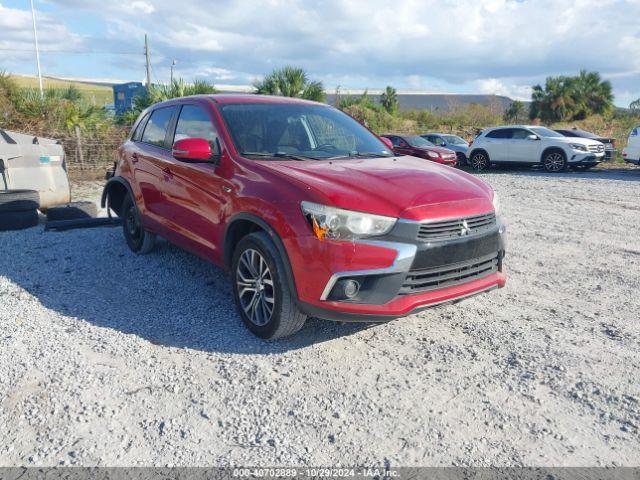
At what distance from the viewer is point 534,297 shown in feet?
15.8

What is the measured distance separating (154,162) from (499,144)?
619 inches

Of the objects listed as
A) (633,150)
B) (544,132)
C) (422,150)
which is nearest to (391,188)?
(422,150)

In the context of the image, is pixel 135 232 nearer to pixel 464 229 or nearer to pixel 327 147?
pixel 327 147

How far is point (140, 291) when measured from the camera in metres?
4.94

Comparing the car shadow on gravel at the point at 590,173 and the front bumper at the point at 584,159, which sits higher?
the front bumper at the point at 584,159

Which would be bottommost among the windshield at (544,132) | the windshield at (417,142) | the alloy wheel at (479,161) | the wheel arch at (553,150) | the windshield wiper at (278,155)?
the alloy wheel at (479,161)

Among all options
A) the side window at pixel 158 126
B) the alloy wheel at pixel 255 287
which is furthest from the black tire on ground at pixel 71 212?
the alloy wheel at pixel 255 287

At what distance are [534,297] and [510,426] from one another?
7.40 ft

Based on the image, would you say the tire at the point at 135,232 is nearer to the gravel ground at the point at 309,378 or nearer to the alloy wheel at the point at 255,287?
the gravel ground at the point at 309,378

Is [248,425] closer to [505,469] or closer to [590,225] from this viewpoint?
[505,469]

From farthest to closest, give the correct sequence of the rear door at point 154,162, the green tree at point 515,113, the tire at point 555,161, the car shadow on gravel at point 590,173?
the green tree at point 515,113 < the tire at point 555,161 < the car shadow on gravel at point 590,173 < the rear door at point 154,162

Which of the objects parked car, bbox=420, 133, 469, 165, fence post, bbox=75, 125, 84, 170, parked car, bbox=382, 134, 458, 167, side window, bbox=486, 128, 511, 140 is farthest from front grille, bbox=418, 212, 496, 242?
parked car, bbox=420, 133, 469, 165

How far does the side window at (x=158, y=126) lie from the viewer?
532cm

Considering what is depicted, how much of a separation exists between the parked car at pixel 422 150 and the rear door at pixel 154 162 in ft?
41.2
